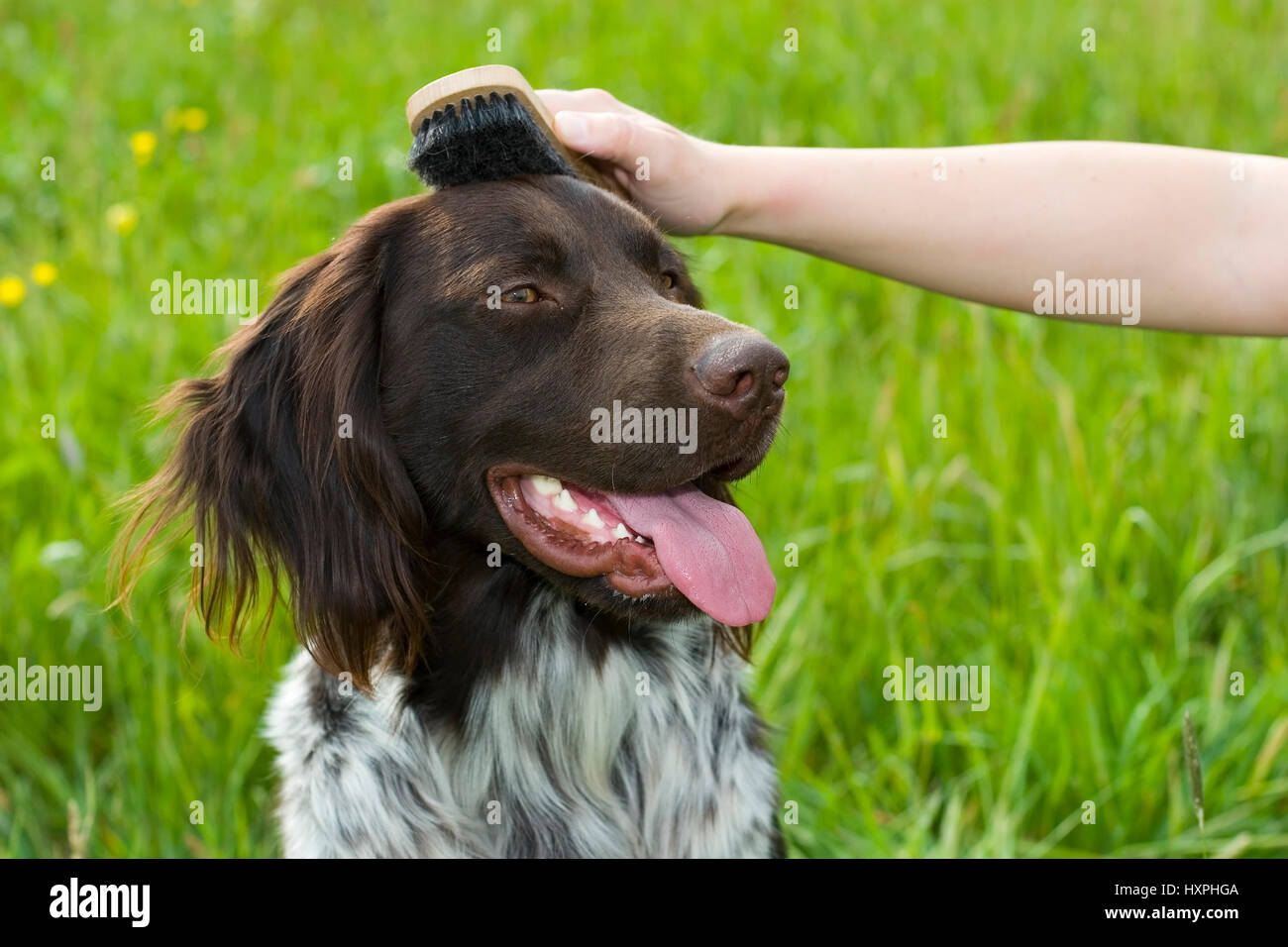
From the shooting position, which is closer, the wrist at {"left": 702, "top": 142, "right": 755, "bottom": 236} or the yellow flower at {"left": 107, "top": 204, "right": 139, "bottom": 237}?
the wrist at {"left": 702, "top": 142, "right": 755, "bottom": 236}

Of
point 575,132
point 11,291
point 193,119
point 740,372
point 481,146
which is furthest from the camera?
point 193,119

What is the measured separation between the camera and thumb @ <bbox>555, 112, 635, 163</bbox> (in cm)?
260

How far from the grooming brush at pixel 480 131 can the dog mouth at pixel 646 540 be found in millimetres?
570

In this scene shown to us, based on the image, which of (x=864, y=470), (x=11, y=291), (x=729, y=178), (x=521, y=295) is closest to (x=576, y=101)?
(x=729, y=178)

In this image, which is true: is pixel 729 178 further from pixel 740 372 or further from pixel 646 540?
pixel 646 540

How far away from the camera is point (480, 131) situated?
2.41m

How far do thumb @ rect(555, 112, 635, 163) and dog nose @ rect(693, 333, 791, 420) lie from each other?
62 centimetres

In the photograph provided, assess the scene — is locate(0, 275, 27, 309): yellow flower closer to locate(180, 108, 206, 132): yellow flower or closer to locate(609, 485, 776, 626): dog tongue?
locate(180, 108, 206, 132): yellow flower

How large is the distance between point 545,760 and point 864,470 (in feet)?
5.76
